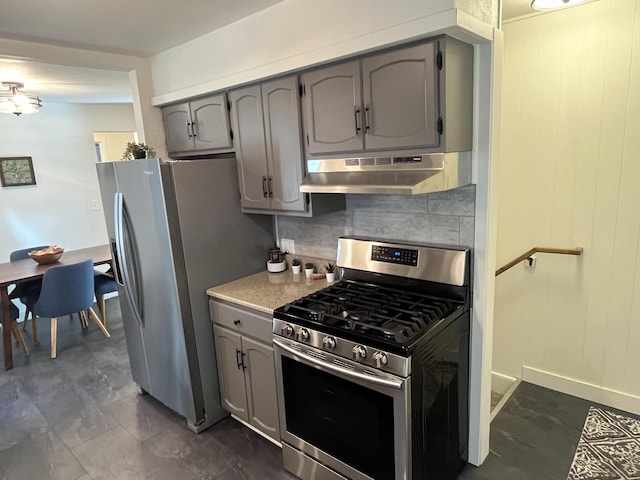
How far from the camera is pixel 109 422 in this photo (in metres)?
2.76

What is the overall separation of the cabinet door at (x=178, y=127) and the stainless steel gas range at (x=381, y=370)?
1.54 metres

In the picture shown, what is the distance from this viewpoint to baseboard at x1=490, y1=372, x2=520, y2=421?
107 inches

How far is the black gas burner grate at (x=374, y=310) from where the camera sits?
1.74 metres

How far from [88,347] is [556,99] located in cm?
438

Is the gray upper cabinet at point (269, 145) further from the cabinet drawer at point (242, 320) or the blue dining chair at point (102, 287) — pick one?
the blue dining chair at point (102, 287)

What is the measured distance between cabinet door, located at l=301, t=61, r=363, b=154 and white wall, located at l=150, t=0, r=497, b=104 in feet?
0.26

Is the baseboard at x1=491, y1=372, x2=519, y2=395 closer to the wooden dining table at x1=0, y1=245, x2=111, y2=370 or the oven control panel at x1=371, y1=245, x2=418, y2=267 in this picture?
the oven control panel at x1=371, y1=245, x2=418, y2=267

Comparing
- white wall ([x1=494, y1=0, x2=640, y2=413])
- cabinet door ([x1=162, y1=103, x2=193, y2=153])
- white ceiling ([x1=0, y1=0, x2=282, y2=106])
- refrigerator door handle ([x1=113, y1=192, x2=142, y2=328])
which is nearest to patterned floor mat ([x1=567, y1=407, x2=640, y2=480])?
white wall ([x1=494, y1=0, x2=640, y2=413])

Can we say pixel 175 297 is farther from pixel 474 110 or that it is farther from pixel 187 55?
pixel 474 110

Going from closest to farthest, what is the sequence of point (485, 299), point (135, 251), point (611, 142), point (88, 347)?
point (485, 299) → point (611, 142) → point (135, 251) → point (88, 347)

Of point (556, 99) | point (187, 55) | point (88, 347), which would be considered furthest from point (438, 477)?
point (88, 347)

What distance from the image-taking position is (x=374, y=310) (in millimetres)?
1947

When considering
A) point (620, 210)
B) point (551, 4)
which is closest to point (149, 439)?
point (620, 210)

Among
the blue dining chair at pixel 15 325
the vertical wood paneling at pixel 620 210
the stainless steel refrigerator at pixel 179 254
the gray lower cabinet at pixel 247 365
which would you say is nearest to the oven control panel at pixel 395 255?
the gray lower cabinet at pixel 247 365
